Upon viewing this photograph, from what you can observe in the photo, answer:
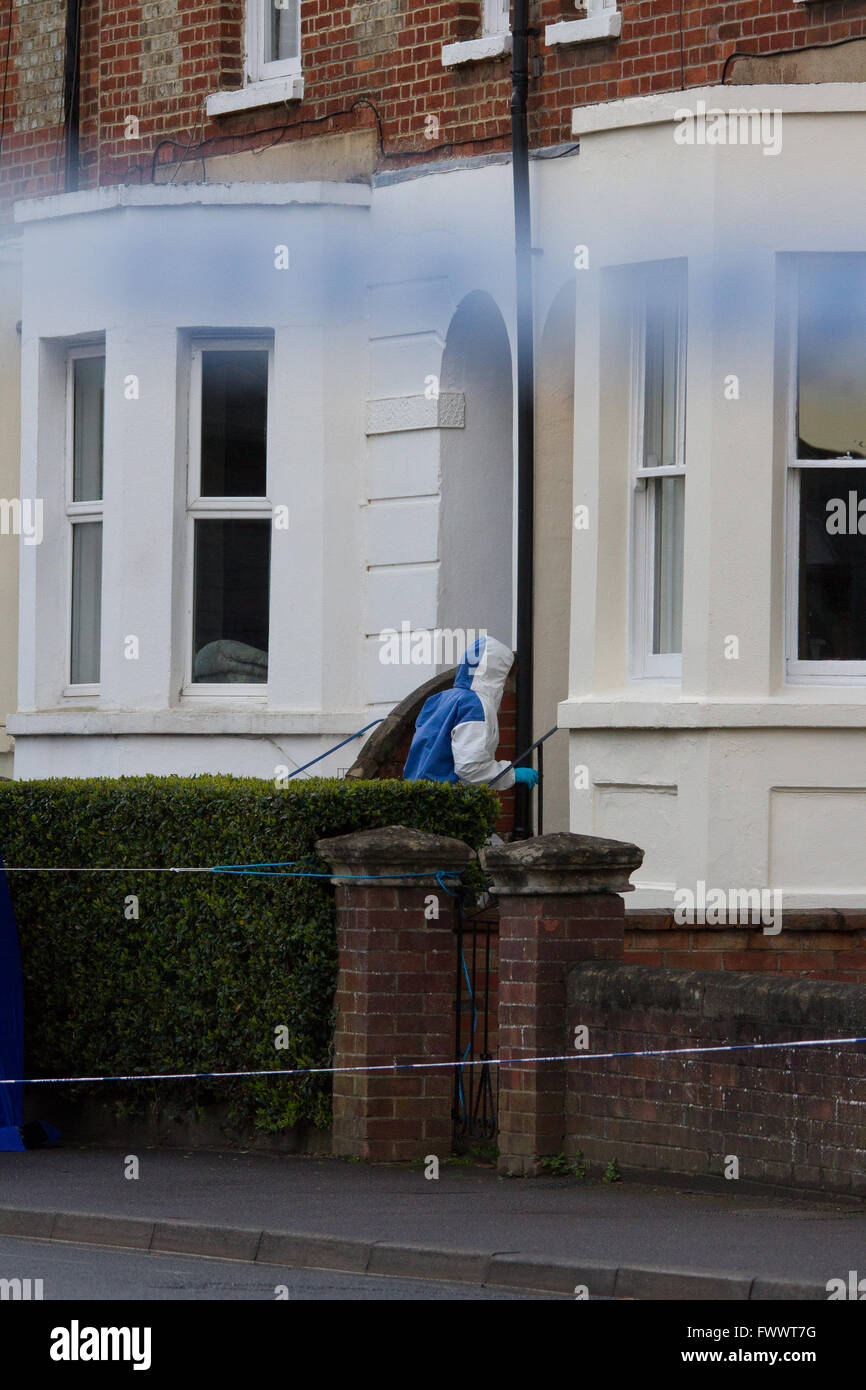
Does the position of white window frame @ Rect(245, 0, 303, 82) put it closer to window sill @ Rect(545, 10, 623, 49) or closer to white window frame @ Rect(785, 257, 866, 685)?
window sill @ Rect(545, 10, 623, 49)

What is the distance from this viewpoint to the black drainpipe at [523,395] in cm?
1424

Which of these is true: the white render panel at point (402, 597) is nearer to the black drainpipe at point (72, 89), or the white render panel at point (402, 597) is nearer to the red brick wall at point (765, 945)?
the red brick wall at point (765, 945)

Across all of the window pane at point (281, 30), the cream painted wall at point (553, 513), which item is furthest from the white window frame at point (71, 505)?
the cream painted wall at point (553, 513)

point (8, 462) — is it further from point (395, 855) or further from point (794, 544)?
point (395, 855)

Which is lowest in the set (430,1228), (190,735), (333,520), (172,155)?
(430,1228)

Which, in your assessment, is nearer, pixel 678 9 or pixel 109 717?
pixel 678 9

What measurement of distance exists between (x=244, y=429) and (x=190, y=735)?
1.86 meters

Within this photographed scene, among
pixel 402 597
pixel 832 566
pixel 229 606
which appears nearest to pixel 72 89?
pixel 229 606

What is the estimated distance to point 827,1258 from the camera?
8.46 metres

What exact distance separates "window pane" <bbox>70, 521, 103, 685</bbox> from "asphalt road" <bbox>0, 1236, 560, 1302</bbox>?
6.80 metres

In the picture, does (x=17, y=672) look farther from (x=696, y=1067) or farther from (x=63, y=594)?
(x=696, y=1067)

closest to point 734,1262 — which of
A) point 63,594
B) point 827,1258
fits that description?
point 827,1258

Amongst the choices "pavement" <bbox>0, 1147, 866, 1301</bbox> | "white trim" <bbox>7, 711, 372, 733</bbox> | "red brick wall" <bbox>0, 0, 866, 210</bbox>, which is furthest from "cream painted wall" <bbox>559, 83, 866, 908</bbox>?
"pavement" <bbox>0, 1147, 866, 1301</bbox>
